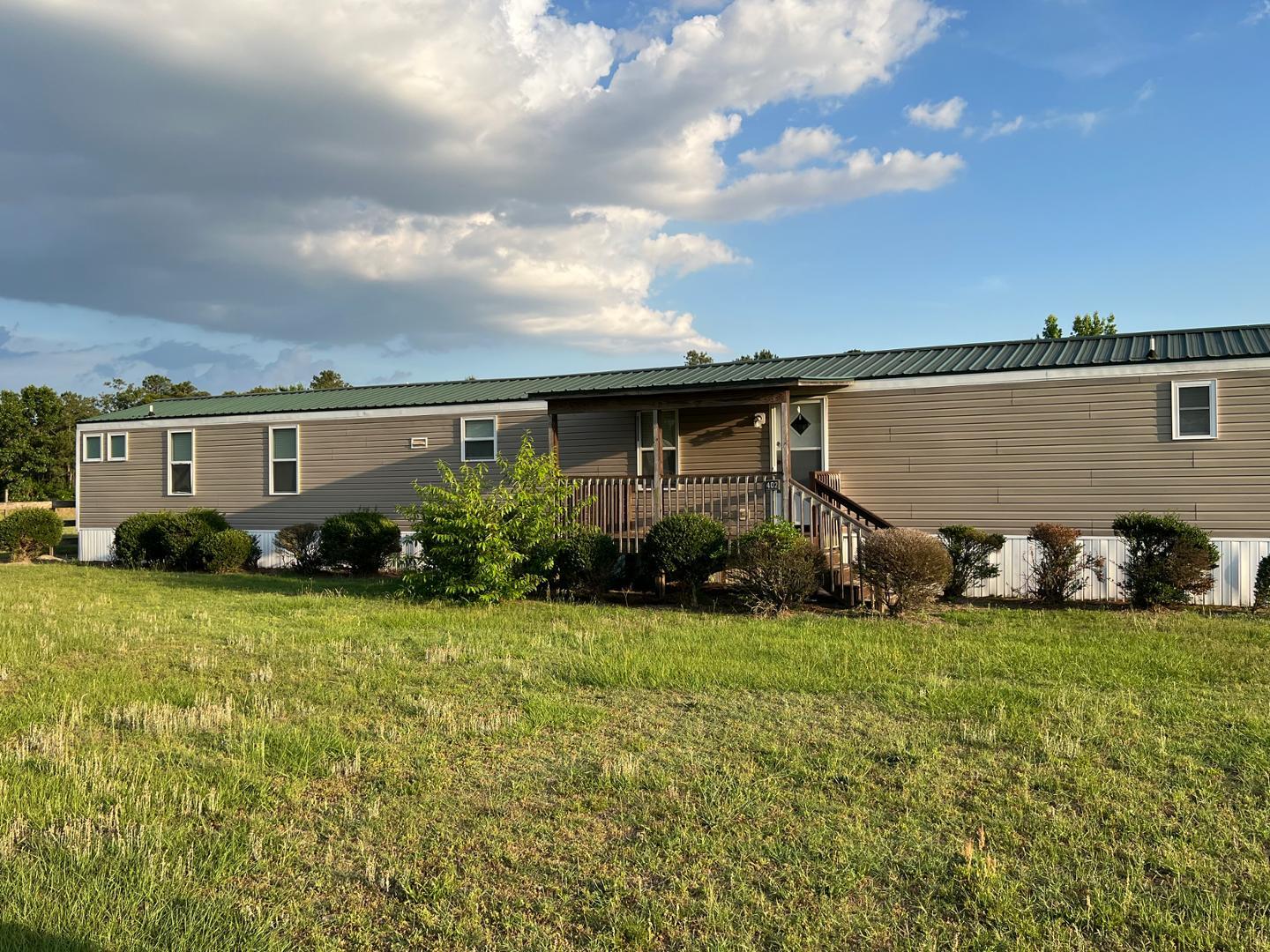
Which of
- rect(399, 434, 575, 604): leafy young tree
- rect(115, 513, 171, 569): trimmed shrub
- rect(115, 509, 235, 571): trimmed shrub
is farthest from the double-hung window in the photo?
rect(399, 434, 575, 604): leafy young tree

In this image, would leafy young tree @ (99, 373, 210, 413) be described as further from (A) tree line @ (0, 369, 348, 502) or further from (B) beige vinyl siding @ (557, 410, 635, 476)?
(B) beige vinyl siding @ (557, 410, 635, 476)

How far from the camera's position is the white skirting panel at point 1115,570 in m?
11.3

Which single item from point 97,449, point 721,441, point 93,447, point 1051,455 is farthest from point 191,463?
point 1051,455

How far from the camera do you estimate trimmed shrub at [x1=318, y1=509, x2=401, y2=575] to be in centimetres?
1491

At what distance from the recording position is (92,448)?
19734 mm

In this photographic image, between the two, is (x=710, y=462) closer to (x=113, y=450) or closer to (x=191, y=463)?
(x=191, y=463)

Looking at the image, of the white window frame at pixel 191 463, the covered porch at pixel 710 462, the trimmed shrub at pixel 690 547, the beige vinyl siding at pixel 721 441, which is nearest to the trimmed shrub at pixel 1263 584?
the covered porch at pixel 710 462

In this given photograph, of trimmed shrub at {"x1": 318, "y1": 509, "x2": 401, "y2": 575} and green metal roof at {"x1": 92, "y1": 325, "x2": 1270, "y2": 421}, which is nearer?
green metal roof at {"x1": 92, "y1": 325, "x2": 1270, "y2": 421}

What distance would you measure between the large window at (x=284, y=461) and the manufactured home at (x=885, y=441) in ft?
0.16

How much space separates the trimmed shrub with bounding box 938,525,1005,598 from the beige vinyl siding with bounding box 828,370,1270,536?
154cm

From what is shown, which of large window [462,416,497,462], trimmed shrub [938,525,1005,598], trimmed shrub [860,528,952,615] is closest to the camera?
trimmed shrub [860,528,952,615]

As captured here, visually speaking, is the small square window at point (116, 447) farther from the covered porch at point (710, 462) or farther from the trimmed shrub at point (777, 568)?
the trimmed shrub at point (777, 568)

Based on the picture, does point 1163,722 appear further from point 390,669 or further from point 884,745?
point 390,669

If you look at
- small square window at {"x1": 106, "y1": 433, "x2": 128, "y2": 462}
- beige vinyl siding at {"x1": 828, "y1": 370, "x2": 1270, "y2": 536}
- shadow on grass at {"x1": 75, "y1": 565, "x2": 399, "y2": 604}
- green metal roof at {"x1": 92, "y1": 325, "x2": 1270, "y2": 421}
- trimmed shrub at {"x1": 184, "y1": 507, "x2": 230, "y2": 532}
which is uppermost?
green metal roof at {"x1": 92, "y1": 325, "x2": 1270, "y2": 421}
